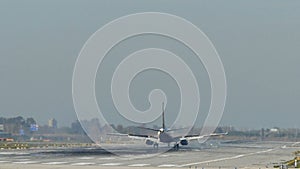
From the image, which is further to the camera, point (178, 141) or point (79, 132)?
point (79, 132)

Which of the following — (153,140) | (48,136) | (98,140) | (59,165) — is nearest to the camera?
(59,165)

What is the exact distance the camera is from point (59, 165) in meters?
64.2

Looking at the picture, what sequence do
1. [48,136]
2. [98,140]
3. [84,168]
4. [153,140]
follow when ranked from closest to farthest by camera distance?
1. [84,168]
2. [153,140]
3. [98,140]
4. [48,136]

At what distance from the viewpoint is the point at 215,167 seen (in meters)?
64.9

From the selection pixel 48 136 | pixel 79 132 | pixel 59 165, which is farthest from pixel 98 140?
pixel 59 165

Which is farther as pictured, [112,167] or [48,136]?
[48,136]

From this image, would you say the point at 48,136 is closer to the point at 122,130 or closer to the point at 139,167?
the point at 122,130

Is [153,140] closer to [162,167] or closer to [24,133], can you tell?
[162,167]

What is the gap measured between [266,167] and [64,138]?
101 metres

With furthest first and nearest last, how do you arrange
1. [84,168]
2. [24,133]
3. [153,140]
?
1. [24,133]
2. [153,140]
3. [84,168]

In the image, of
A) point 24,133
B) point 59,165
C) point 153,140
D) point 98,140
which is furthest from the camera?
point 24,133

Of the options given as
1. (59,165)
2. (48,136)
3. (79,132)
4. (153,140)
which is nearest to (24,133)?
(48,136)

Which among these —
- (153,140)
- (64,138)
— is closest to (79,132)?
(64,138)

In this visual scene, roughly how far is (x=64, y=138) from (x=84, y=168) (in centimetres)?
10320
